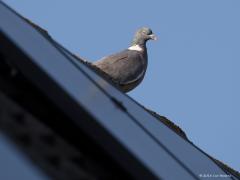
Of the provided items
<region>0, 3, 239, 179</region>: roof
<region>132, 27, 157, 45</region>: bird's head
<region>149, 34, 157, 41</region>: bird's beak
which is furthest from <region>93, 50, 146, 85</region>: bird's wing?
<region>0, 3, 239, 179</region>: roof

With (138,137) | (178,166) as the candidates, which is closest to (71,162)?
(138,137)

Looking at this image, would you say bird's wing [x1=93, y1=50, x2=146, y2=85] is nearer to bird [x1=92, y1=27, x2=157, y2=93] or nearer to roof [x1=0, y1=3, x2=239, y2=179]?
bird [x1=92, y1=27, x2=157, y2=93]

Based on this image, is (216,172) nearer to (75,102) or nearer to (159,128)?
(159,128)

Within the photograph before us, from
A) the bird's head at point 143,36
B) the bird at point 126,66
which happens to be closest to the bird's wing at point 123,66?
the bird at point 126,66

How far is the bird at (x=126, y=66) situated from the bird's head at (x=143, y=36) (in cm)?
85

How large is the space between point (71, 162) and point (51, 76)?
100 centimetres

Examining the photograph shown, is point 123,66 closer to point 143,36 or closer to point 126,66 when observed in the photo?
point 126,66

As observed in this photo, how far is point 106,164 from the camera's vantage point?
325cm

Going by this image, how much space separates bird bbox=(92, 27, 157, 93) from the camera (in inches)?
436

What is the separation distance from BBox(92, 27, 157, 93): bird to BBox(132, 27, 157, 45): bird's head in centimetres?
85

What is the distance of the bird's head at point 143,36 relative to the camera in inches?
578

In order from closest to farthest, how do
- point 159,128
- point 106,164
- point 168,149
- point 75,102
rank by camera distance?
point 106,164 → point 75,102 → point 168,149 → point 159,128

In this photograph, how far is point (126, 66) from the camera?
11617 mm

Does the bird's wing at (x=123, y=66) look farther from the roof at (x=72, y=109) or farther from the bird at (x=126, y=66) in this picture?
the roof at (x=72, y=109)
